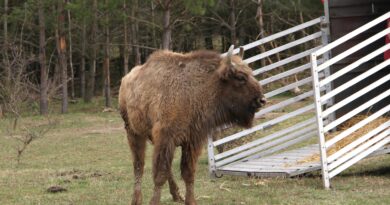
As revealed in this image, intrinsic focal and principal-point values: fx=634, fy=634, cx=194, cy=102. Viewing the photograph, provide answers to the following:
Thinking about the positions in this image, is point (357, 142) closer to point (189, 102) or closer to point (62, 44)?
point (189, 102)

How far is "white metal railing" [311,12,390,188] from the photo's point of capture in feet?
27.5

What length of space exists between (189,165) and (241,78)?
1.21m

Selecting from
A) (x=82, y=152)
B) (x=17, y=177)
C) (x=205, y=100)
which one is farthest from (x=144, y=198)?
(x=82, y=152)

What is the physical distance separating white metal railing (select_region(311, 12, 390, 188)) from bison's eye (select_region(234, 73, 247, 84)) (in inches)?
64.7

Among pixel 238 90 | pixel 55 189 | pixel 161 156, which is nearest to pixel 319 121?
pixel 238 90

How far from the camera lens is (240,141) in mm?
11656

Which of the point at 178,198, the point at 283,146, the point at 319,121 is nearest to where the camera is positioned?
the point at 178,198

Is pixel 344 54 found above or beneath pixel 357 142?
above

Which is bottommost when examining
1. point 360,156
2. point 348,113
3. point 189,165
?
point 360,156

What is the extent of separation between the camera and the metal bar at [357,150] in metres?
8.59

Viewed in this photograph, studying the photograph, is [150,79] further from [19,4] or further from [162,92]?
[19,4]

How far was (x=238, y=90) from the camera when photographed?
712 cm

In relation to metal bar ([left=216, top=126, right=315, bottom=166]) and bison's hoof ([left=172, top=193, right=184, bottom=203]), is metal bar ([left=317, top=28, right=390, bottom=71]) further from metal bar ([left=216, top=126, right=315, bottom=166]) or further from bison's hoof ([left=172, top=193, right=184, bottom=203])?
bison's hoof ([left=172, top=193, right=184, bottom=203])

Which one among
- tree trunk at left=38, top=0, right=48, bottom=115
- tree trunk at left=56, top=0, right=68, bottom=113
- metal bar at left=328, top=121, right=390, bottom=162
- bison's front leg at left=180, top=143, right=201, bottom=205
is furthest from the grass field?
tree trunk at left=56, top=0, right=68, bottom=113
